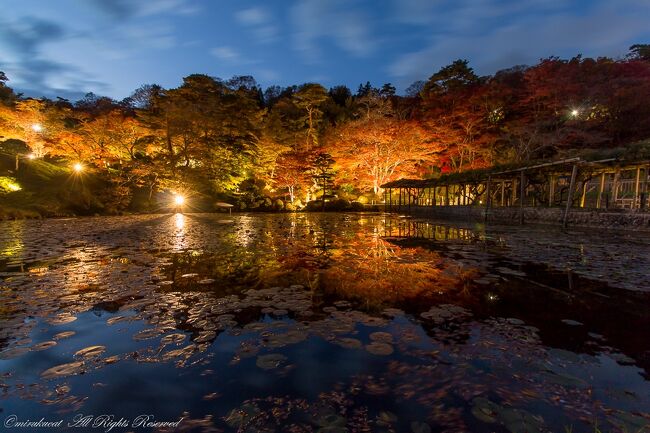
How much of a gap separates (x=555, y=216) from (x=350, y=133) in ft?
68.1

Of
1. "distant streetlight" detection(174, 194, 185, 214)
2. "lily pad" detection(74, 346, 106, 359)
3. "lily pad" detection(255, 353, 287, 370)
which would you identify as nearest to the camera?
"lily pad" detection(255, 353, 287, 370)

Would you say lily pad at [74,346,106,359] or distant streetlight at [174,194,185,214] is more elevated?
distant streetlight at [174,194,185,214]

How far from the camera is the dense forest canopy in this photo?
2406 centimetres

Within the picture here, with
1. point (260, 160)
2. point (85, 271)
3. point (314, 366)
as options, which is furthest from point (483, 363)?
point (260, 160)

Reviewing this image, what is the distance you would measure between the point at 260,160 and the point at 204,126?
23.3 ft

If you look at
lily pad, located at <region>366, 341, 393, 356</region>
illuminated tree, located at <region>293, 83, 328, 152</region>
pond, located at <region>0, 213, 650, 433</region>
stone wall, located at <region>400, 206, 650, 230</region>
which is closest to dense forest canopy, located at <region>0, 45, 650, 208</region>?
illuminated tree, located at <region>293, 83, 328, 152</region>

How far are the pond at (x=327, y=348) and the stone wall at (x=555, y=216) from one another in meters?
9.18

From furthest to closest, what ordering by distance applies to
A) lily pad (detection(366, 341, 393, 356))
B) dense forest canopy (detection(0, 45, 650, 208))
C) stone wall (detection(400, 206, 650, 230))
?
1. dense forest canopy (detection(0, 45, 650, 208))
2. stone wall (detection(400, 206, 650, 230))
3. lily pad (detection(366, 341, 393, 356))

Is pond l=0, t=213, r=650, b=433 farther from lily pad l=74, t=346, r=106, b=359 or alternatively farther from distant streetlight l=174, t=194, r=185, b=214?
distant streetlight l=174, t=194, r=185, b=214

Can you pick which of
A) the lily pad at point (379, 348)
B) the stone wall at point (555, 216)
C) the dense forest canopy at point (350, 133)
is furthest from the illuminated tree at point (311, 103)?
the lily pad at point (379, 348)

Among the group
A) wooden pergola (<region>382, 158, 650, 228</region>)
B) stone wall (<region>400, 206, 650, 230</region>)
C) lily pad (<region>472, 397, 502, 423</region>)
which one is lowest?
lily pad (<region>472, 397, 502, 423</region>)

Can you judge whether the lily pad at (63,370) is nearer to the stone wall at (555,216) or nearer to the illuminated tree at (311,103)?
the stone wall at (555,216)

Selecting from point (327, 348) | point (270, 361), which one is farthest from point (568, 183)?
point (270, 361)

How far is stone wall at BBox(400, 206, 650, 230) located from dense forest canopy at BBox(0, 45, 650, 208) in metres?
8.06
